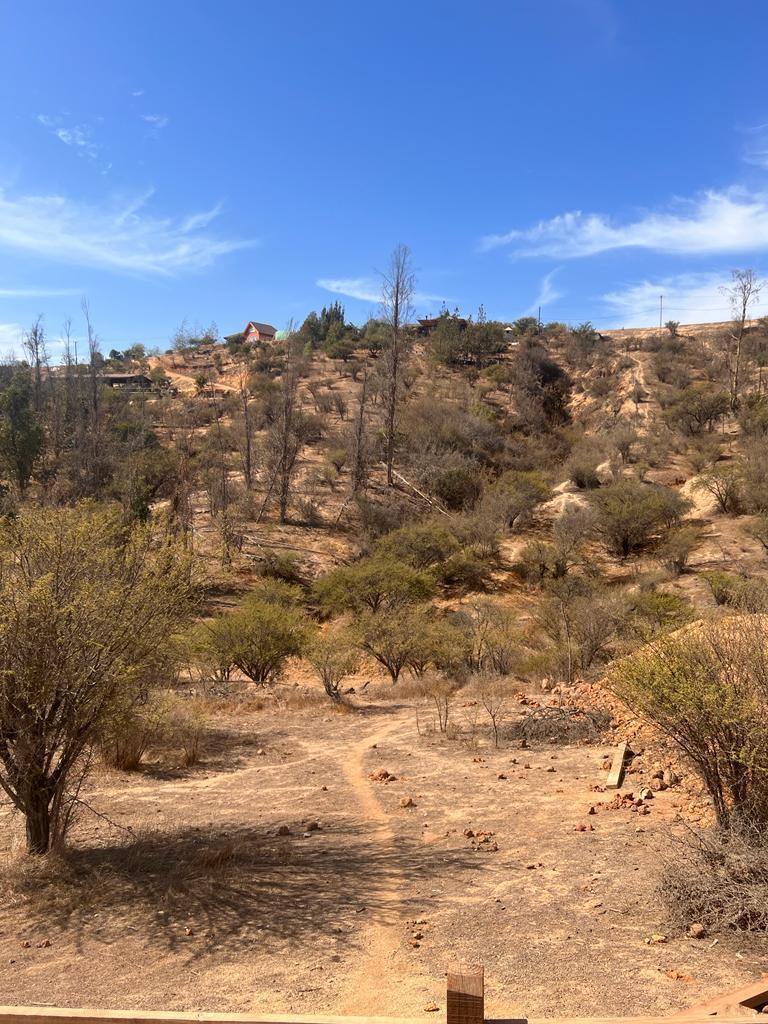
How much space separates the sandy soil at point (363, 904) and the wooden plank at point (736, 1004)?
22 cm

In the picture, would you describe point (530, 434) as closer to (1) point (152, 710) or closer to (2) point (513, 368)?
(2) point (513, 368)

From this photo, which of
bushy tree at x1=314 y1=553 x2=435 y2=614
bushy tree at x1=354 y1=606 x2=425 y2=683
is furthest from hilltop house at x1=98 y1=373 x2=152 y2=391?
bushy tree at x1=354 y1=606 x2=425 y2=683

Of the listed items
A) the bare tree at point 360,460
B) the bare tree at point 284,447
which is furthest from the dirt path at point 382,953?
the bare tree at point 360,460

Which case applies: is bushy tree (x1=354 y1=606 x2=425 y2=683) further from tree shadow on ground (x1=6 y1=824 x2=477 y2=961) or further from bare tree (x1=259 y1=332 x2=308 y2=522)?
bare tree (x1=259 y1=332 x2=308 y2=522)

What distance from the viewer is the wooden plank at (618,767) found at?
384 inches

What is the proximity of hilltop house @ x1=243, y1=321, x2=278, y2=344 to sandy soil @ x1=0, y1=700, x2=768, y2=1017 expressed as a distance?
8024cm

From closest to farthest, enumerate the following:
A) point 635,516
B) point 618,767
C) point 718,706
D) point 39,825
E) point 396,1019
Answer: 1. point 396,1019
2. point 718,706
3. point 39,825
4. point 618,767
5. point 635,516

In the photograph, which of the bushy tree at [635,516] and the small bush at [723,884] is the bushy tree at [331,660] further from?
the bushy tree at [635,516]

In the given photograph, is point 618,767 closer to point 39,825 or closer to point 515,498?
point 39,825

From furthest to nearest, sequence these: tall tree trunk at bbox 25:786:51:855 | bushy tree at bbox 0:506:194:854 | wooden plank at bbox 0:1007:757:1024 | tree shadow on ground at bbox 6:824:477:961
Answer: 1. tall tree trunk at bbox 25:786:51:855
2. bushy tree at bbox 0:506:194:854
3. tree shadow on ground at bbox 6:824:477:961
4. wooden plank at bbox 0:1007:757:1024

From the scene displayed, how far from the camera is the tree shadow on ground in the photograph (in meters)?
6.11

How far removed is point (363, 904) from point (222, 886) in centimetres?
139

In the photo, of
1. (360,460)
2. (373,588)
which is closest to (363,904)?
(373,588)

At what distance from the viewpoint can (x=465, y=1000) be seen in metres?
3.41
